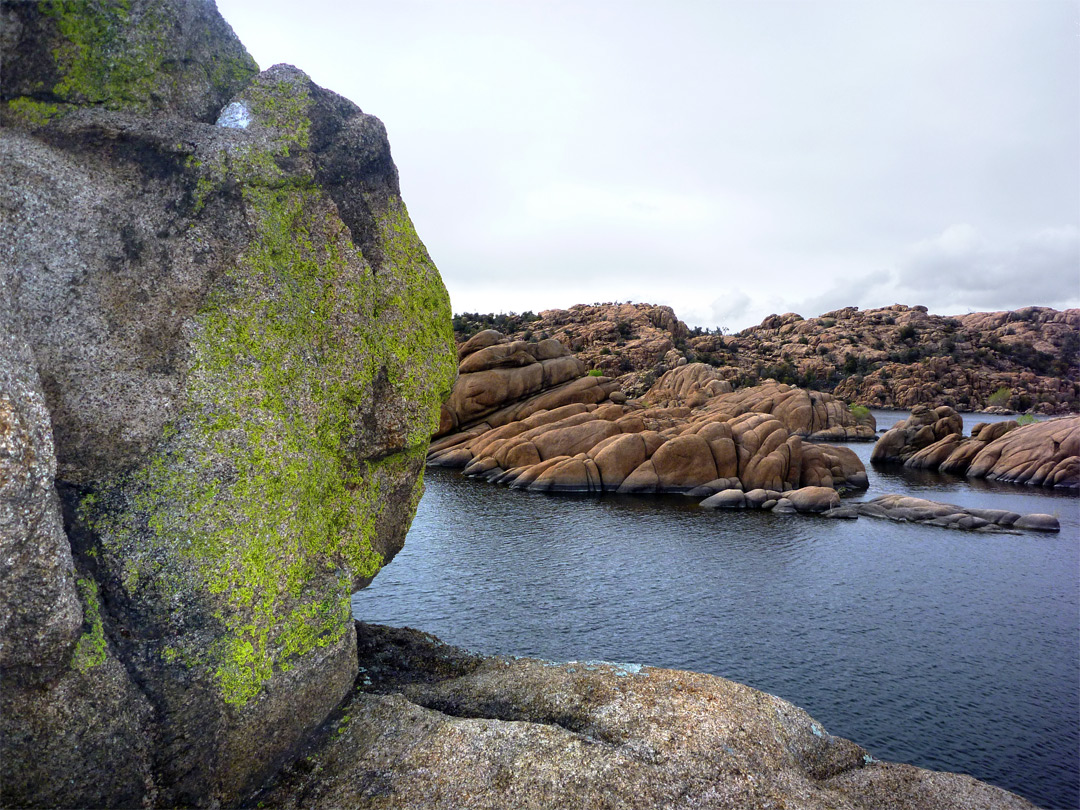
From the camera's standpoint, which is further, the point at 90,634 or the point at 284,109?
the point at 284,109

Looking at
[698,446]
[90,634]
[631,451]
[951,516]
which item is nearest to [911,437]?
[951,516]

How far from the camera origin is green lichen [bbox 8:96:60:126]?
8.51 meters

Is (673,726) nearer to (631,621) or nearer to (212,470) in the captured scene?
(212,470)

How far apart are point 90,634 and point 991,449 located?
68839 millimetres

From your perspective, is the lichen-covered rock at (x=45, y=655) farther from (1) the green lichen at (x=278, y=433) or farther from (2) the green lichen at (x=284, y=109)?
(2) the green lichen at (x=284, y=109)

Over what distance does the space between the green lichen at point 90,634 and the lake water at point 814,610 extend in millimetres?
14611

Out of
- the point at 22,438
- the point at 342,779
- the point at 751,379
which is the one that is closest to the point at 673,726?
the point at 342,779

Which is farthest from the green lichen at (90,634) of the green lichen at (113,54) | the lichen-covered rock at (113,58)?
the green lichen at (113,54)

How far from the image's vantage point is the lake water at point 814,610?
18.1 m

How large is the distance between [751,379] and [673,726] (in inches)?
4023

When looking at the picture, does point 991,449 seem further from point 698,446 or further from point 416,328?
point 416,328

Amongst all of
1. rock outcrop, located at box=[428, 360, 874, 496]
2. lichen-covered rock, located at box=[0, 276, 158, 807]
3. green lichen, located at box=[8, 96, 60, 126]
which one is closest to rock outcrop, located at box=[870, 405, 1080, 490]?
rock outcrop, located at box=[428, 360, 874, 496]

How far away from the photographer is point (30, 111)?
8547 millimetres

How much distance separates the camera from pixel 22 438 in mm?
6668
